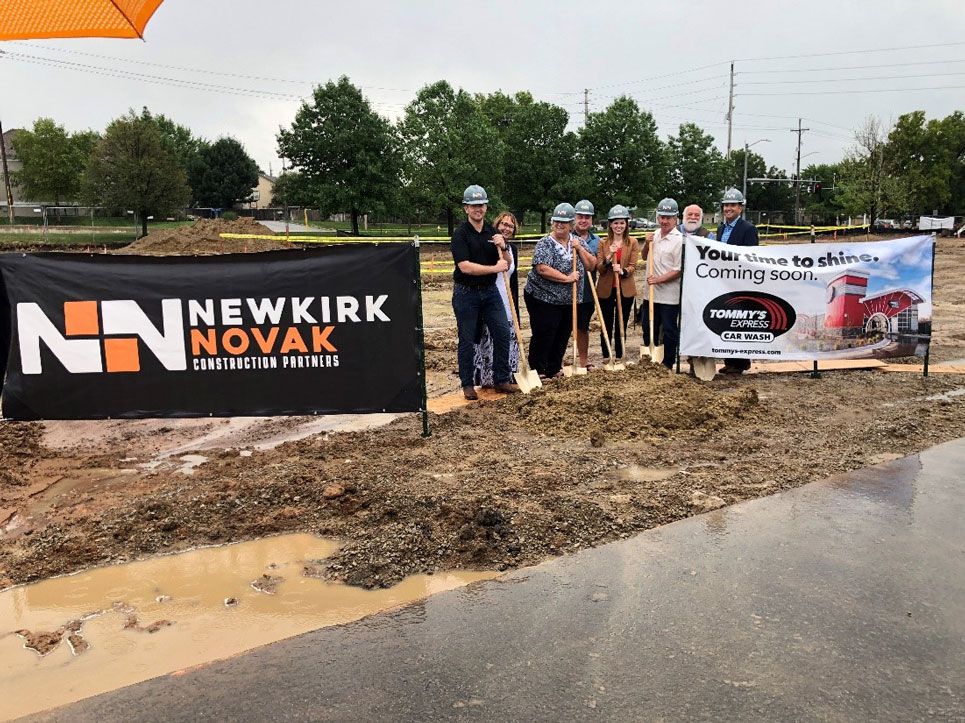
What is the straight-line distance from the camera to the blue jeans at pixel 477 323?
779 centimetres

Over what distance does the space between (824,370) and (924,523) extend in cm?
500

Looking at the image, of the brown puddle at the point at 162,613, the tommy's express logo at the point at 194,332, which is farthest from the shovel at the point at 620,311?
the brown puddle at the point at 162,613

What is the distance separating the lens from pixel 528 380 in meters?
8.13

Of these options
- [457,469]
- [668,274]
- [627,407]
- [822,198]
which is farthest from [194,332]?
[822,198]

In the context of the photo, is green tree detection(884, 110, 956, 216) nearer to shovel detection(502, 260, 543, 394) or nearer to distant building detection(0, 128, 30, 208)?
shovel detection(502, 260, 543, 394)

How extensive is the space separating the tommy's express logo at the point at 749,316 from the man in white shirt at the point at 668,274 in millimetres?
422

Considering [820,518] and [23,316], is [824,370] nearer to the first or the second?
[820,518]

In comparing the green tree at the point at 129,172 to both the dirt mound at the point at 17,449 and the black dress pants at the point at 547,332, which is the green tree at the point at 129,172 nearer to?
the dirt mound at the point at 17,449

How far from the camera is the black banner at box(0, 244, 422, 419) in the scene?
636 cm

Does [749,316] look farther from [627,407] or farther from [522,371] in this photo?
[522,371]

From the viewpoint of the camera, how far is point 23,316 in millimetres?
6402

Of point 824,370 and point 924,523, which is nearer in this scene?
point 924,523

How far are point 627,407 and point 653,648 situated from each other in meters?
3.76

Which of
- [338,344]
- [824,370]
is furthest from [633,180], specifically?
[338,344]
